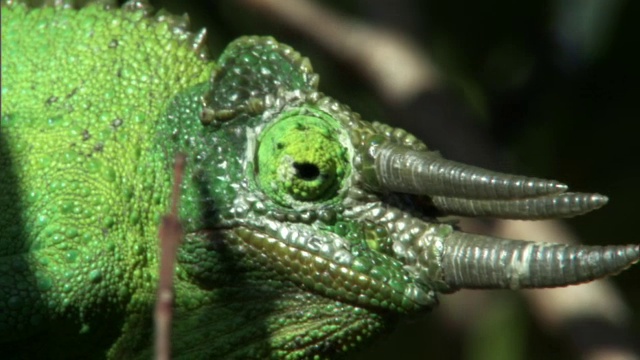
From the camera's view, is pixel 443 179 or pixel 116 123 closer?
pixel 443 179

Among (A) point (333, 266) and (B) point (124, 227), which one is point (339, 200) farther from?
(B) point (124, 227)

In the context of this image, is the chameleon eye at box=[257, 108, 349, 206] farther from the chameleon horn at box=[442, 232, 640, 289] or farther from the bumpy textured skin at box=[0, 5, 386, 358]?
the chameleon horn at box=[442, 232, 640, 289]

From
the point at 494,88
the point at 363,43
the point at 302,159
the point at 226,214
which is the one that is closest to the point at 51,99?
the point at 226,214

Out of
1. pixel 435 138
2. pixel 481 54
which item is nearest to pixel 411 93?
pixel 435 138

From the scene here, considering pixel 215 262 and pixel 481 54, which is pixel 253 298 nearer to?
pixel 215 262

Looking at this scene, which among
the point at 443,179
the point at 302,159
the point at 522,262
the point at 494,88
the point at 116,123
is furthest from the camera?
the point at 494,88

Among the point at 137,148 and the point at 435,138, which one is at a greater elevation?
the point at 435,138
